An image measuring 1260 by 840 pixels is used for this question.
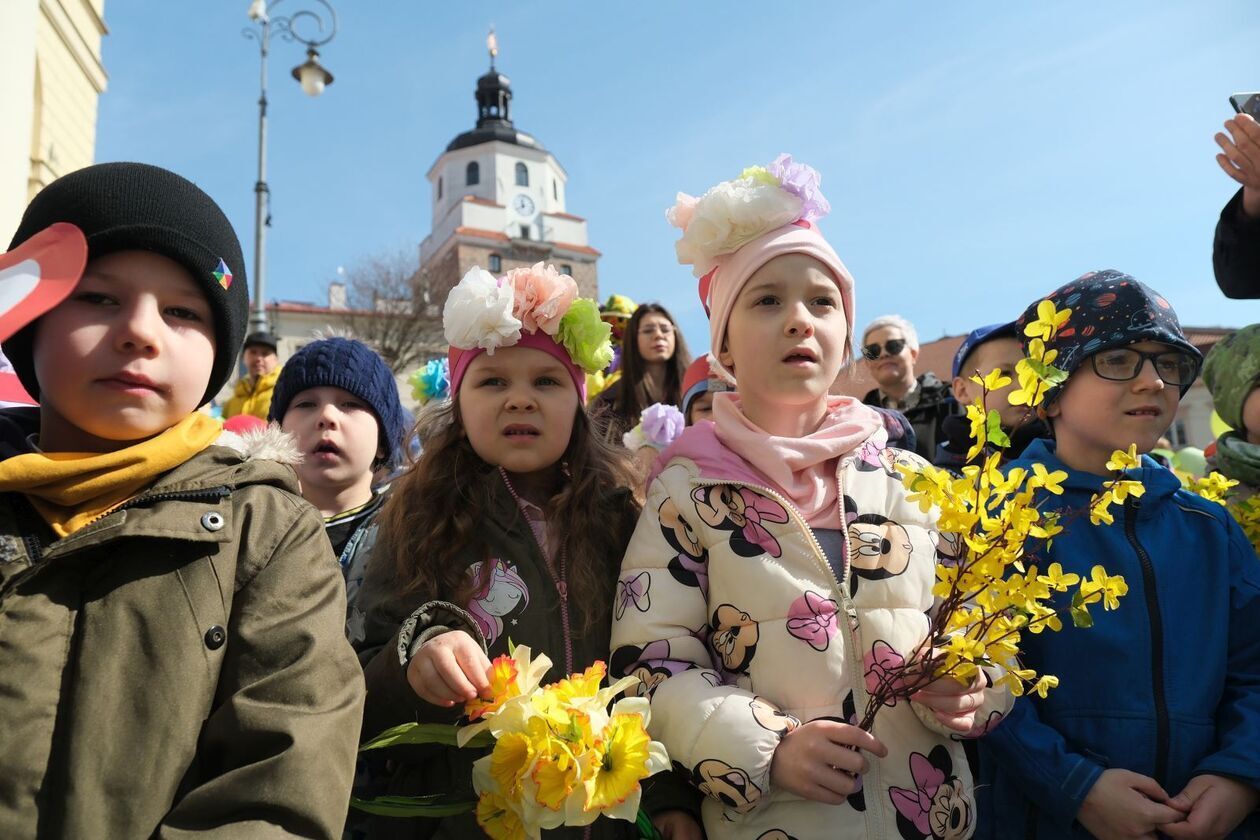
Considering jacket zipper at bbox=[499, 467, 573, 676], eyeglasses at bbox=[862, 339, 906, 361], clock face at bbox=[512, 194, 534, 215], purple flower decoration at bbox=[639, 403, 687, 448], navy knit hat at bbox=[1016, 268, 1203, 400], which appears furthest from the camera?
clock face at bbox=[512, 194, 534, 215]

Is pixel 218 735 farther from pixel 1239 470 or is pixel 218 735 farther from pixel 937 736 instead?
pixel 1239 470

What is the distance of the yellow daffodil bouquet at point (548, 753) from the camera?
5.10 ft

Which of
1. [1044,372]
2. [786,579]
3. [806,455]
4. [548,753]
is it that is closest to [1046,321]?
[1044,372]

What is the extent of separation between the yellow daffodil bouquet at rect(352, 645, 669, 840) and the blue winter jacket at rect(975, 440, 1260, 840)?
3.50 ft

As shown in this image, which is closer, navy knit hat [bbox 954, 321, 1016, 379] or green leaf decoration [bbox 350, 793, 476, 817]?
green leaf decoration [bbox 350, 793, 476, 817]

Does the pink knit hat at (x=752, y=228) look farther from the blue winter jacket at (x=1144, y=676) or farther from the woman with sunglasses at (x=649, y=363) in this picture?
the woman with sunglasses at (x=649, y=363)

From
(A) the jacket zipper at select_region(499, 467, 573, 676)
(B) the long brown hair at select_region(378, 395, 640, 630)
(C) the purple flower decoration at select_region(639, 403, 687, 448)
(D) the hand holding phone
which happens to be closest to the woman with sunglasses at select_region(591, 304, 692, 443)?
(C) the purple flower decoration at select_region(639, 403, 687, 448)

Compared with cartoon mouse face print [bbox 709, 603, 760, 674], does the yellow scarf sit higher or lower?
higher

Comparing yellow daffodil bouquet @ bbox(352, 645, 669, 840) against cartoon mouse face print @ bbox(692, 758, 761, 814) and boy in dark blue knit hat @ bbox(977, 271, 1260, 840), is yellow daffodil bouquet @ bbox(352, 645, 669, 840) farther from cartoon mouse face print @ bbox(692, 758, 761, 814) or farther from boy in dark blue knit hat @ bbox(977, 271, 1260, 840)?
boy in dark blue knit hat @ bbox(977, 271, 1260, 840)

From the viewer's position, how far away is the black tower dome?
230 ft

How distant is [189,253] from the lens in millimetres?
1688

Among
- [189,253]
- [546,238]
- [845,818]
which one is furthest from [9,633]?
[546,238]

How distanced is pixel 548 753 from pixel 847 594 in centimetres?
81

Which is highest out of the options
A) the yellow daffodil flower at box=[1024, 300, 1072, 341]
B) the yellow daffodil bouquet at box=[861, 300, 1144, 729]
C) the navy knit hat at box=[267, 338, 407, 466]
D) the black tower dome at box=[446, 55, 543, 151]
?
the black tower dome at box=[446, 55, 543, 151]
